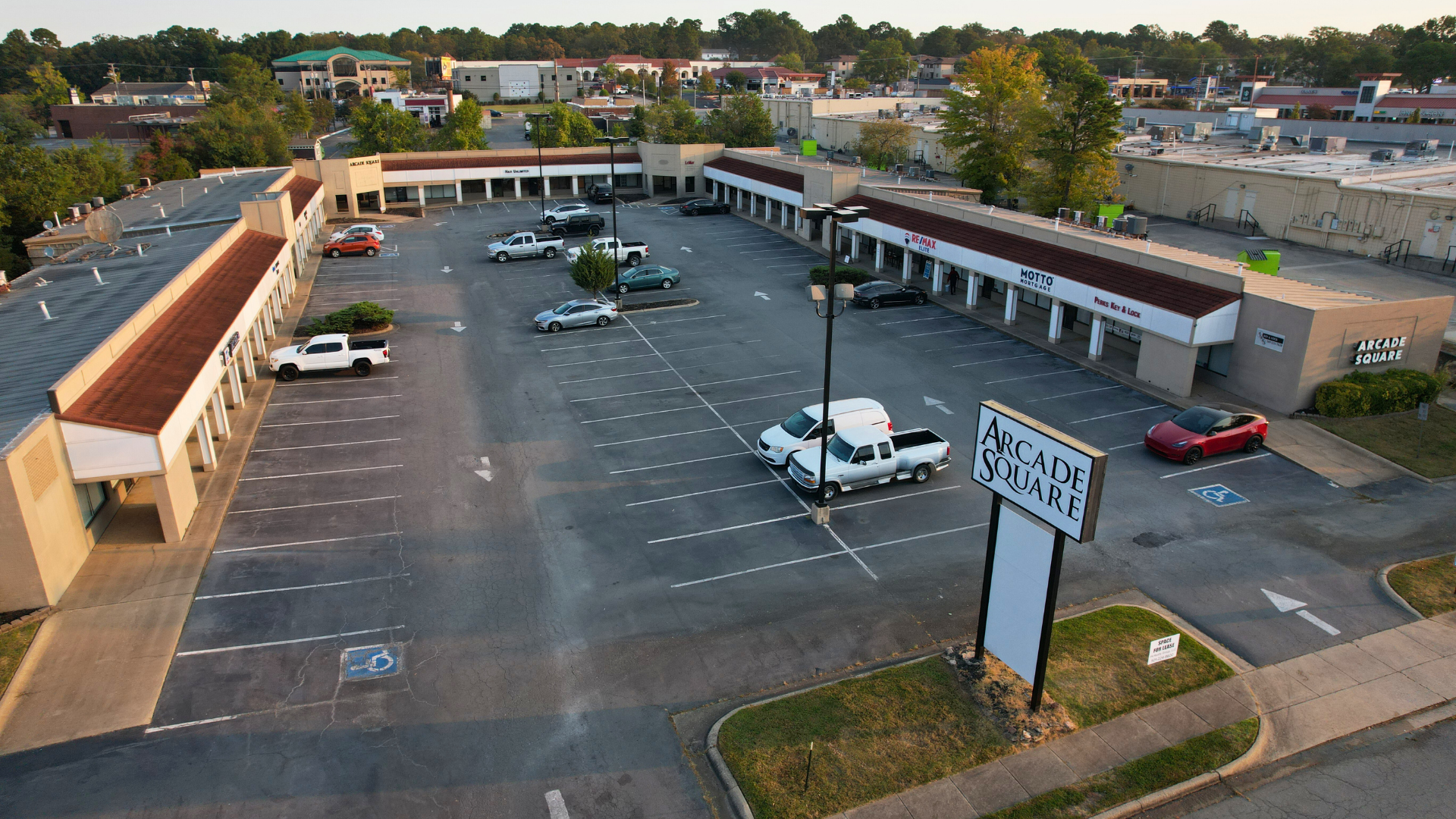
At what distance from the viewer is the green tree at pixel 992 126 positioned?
50.2m

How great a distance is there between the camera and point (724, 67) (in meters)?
177

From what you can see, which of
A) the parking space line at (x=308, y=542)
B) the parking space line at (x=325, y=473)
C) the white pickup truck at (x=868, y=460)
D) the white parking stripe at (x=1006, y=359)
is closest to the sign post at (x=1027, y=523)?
the white pickup truck at (x=868, y=460)

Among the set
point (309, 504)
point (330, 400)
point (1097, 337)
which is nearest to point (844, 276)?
point (1097, 337)

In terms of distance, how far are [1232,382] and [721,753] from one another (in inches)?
934

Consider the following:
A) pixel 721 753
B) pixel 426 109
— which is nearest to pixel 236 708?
pixel 721 753

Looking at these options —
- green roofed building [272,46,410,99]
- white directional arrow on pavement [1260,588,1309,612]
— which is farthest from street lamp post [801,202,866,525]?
green roofed building [272,46,410,99]

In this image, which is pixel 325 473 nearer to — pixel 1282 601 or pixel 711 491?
pixel 711 491

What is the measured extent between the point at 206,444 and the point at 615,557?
12606 millimetres

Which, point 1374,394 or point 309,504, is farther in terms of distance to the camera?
point 1374,394

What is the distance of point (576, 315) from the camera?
117 ft

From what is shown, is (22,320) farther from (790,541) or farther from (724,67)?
(724,67)

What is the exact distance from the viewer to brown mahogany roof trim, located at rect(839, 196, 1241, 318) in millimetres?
27906

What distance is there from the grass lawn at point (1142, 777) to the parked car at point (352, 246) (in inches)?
1873

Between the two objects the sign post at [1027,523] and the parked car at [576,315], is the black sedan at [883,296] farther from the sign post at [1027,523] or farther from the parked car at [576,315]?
the sign post at [1027,523]
